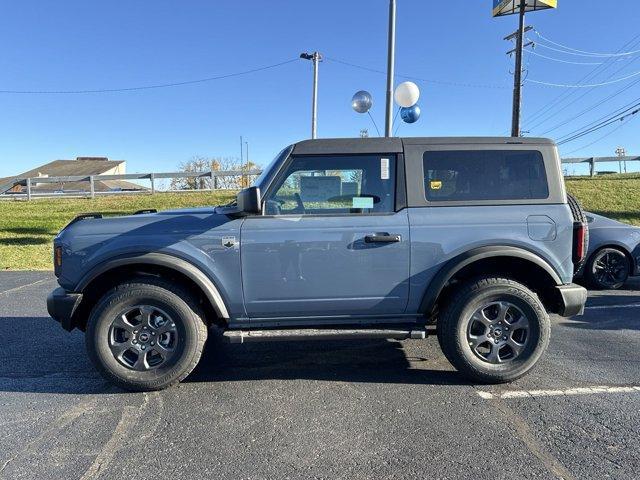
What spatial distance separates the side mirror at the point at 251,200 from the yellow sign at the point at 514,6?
1606 cm

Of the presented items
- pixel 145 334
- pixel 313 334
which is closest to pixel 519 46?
pixel 313 334

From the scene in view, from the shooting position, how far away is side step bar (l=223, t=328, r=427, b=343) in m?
3.60

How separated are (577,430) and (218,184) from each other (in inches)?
781

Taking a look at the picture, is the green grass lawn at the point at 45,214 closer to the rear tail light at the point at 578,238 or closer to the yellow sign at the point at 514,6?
the rear tail light at the point at 578,238

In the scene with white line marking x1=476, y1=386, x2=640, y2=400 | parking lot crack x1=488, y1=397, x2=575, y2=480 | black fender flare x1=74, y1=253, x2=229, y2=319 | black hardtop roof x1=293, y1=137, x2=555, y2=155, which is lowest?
parking lot crack x1=488, y1=397, x2=575, y2=480

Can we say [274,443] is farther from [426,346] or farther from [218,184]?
[218,184]

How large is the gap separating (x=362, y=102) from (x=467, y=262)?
645 centimetres

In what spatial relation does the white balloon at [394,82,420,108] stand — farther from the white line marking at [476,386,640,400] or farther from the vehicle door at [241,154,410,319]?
the white line marking at [476,386,640,400]

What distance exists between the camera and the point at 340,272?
362 cm

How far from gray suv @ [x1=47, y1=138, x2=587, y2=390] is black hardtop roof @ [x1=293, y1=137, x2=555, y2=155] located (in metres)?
0.01

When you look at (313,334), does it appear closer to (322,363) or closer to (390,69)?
(322,363)

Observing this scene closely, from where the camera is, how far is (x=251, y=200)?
11.4 feet

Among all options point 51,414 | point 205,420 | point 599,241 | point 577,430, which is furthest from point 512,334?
point 599,241

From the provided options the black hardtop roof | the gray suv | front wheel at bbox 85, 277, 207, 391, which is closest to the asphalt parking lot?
front wheel at bbox 85, 277, 207, 391
